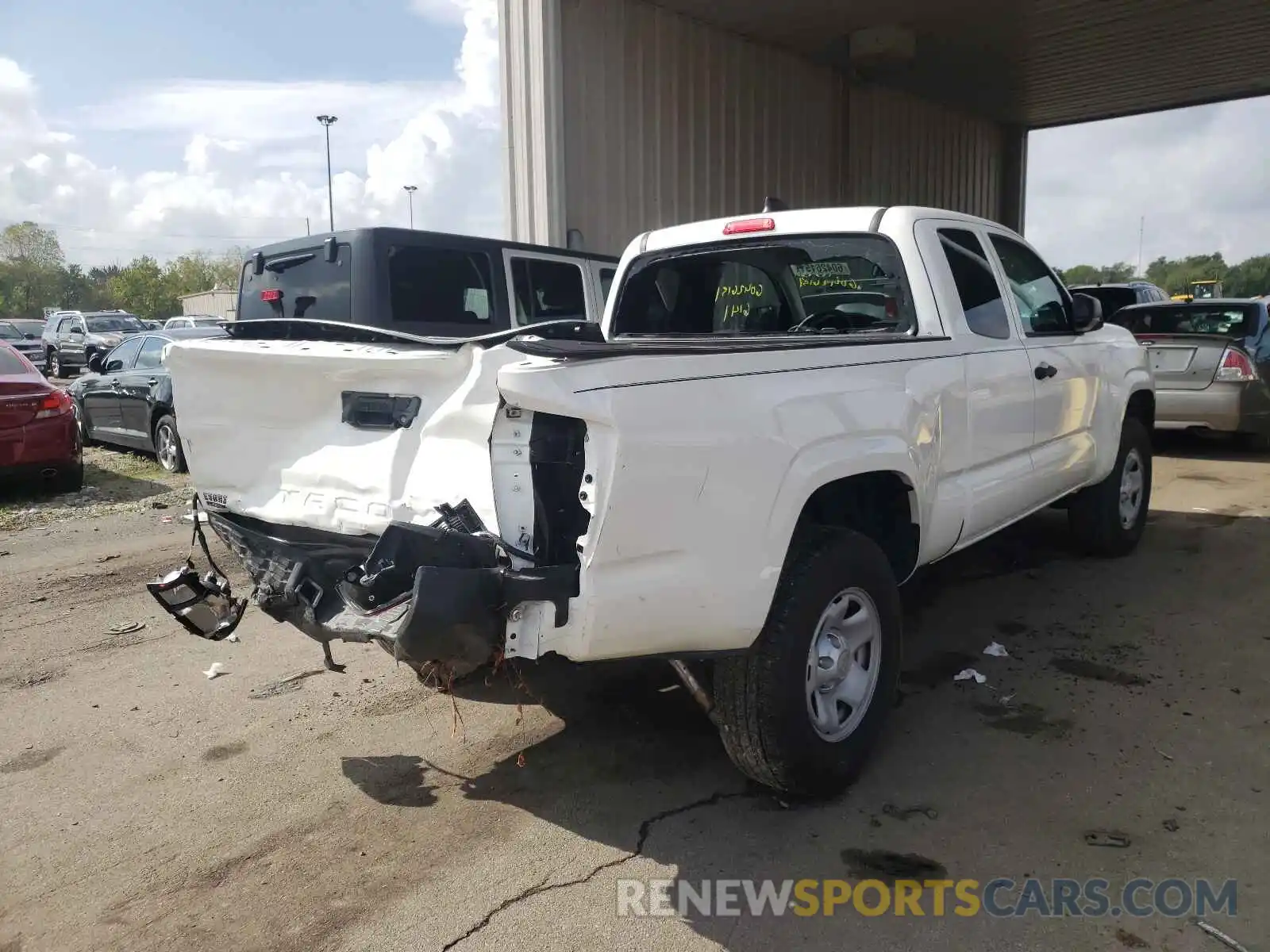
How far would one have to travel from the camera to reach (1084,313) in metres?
5.03

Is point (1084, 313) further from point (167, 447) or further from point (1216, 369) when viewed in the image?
point (167, 447)

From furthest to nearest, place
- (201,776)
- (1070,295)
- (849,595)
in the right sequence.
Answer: (1070,295)
(201,776)
(849,595)

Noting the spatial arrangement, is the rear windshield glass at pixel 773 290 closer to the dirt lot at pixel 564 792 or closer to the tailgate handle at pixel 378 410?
the dirt lot at pixel 564 792

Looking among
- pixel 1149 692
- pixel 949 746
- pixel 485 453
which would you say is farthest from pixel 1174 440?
pixel 485 453

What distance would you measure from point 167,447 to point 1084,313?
918 centimetres

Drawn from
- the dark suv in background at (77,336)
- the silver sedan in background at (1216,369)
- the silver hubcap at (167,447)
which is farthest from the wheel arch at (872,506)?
the dark suv in background at (77,336)

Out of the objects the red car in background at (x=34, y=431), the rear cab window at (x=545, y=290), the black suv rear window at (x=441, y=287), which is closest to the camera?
the black suv rear window at (x=441, y=287)

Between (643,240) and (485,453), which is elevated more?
(643,240)

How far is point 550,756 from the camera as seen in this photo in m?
3.67

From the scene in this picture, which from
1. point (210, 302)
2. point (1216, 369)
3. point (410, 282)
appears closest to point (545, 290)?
point (410, 282)

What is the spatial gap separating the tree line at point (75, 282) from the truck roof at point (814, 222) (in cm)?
7097

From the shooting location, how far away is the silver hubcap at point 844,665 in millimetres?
3215

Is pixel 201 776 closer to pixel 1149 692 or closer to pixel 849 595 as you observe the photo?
pixel 849 595

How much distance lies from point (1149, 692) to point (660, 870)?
241cm
